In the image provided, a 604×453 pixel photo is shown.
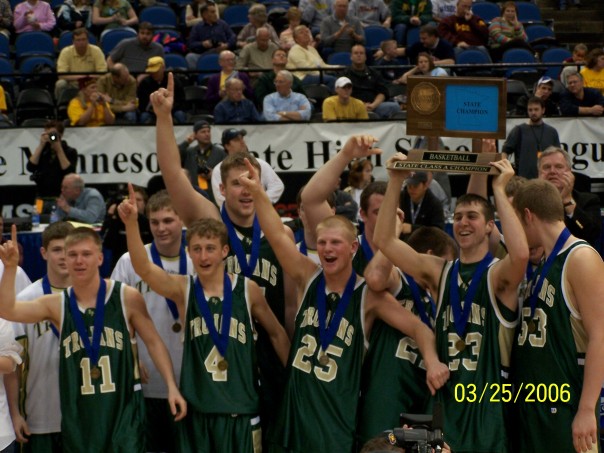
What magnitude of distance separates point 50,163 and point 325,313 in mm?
7457

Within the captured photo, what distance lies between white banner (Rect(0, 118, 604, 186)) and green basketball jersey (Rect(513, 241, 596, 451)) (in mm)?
8092

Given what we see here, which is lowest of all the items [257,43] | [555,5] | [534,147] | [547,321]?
[547,321]

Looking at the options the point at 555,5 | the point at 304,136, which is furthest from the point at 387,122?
the point at 555,5

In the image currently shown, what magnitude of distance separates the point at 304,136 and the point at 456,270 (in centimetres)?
797

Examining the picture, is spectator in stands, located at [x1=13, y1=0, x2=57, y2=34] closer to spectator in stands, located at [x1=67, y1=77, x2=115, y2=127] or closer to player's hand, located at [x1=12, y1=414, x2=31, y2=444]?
spectator in stands, located at [x1=67, y1=77, x2=115, y2=127]

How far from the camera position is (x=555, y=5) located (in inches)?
806

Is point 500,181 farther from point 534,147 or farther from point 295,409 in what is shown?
point 534,147

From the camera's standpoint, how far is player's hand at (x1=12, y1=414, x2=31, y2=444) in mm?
6875

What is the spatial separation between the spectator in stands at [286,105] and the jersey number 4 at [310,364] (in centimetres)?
791

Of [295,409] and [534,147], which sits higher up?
[534,147]

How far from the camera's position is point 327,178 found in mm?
6922

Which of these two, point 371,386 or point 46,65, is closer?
point 371,386

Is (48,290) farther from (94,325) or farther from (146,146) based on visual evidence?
(146,146)

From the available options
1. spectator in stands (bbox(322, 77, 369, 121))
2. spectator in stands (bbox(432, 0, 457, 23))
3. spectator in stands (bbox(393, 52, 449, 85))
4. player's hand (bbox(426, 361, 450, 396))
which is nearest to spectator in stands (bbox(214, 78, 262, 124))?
spectator in stands (bbox(322, 77, 369, 121))
